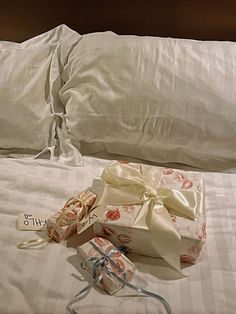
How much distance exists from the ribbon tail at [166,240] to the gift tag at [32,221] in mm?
259

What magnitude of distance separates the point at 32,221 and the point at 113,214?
0.21 metres

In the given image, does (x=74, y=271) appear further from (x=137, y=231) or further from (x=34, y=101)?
(x=34, y=101)

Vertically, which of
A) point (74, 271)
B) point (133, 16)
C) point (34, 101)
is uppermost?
point (133, 16)

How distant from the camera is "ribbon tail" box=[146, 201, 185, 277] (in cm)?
95

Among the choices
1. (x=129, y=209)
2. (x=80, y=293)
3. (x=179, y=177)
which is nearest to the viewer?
(x=80, y=293)

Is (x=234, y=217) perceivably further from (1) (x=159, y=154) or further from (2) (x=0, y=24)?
(2) (x=0, y=24)

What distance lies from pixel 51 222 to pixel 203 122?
51 cm

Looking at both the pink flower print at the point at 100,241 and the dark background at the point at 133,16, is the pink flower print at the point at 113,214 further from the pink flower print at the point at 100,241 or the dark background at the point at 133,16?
the dark background at the point at 133,16

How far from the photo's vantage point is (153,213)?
0.99 m

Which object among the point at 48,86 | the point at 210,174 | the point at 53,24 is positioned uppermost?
the point at 53,24

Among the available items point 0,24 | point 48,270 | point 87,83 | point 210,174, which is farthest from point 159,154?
point 0,24

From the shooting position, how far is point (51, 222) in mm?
1019

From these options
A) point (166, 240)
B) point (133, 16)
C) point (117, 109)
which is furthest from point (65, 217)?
point (133, 16)

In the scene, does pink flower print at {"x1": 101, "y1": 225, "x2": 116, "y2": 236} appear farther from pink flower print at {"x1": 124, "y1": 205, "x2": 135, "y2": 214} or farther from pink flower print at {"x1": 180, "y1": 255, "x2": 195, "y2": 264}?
pink flower print at {"x1": 180, "y1": 255, "x2": 195, "y2": 264}
